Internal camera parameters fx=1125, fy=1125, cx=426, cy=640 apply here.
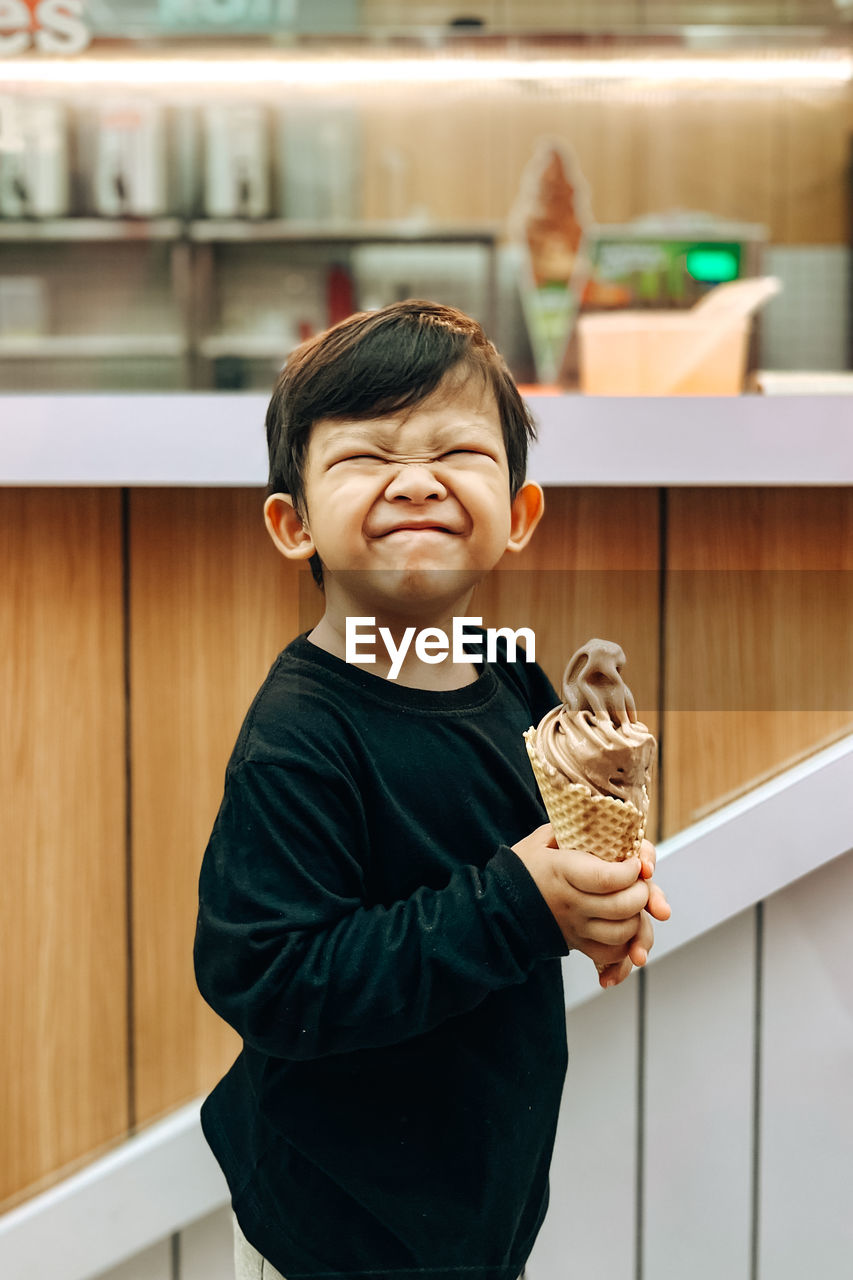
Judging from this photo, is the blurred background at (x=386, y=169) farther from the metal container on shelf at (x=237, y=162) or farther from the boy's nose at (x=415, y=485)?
the boy's nose at (x=415, y=485)

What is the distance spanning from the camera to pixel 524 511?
1.93ft

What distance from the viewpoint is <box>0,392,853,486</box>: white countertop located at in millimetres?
725

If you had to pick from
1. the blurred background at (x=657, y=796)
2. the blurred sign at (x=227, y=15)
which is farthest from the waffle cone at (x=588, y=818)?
the blurred sign at (x=227, y=15)

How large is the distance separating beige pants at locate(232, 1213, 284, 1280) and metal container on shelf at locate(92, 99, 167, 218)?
2932mm

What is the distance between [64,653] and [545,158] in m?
0.92

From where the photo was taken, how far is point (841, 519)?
0.77 meters

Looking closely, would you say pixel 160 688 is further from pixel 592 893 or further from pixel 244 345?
pixel 244 345

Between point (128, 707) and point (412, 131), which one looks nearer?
point (128, 707)

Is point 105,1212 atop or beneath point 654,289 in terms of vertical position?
beneath

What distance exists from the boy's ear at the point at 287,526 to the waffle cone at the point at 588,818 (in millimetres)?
156

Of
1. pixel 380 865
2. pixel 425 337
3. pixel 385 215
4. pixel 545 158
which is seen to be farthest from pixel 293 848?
pixel 385 215

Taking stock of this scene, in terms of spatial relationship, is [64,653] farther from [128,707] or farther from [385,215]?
[385,215]

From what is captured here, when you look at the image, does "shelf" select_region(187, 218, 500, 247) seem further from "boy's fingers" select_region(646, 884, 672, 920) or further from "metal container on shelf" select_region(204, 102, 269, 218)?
"boy's fingers" select_region(646, 884, 672, 920)

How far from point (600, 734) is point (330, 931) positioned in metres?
0.15
